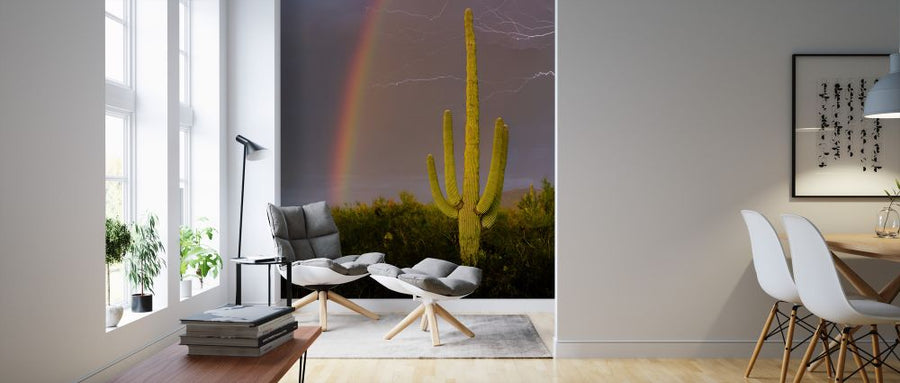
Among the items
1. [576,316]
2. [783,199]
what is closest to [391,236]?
[576,316]

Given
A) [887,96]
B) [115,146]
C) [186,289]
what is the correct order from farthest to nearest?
[186,289], [115,146], [887,96]

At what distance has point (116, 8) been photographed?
393 centimetres

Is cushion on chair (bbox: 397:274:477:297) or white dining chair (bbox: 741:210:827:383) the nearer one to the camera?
white dining chair (bbox: 741:210:827:383)

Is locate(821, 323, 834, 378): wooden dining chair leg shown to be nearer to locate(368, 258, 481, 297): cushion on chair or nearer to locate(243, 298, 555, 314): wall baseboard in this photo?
locate(368, 258, 481, 297): cushion on chair

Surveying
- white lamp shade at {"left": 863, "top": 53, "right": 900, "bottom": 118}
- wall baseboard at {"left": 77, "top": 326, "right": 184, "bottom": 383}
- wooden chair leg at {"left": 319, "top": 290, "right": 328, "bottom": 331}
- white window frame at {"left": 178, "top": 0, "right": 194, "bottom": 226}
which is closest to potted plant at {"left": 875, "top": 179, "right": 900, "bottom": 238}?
white lamp shade at {"left": 863, "top": 53, "right": 900, "bottom": 118}

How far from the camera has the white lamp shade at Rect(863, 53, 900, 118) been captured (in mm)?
3367

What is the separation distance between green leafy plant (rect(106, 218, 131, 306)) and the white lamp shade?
397cm

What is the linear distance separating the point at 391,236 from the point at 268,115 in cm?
142

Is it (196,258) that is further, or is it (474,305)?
(474,305)

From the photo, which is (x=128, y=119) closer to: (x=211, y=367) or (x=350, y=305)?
(x=350, y=305)

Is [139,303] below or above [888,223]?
below

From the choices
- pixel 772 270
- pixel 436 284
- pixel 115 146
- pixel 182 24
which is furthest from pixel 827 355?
pixel 182 24

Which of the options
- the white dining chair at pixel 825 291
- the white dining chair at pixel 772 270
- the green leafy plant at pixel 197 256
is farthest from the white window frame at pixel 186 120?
the white dining chair at pixel 825 291

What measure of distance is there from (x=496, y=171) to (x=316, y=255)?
1.61 meters
